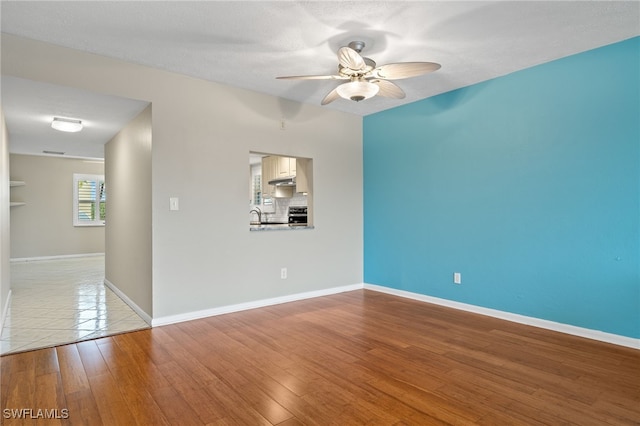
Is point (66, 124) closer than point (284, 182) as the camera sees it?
Yes

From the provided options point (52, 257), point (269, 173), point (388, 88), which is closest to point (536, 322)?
point (388, 88)

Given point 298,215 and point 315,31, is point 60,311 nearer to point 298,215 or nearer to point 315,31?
point 298,215

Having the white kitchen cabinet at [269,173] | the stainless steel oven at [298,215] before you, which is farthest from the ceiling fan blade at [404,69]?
the white kitchen cabinet at [269,173]

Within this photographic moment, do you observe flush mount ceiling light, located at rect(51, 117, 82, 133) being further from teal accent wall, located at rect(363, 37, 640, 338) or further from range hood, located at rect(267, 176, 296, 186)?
teal accent wall, located at rect(363, 37, 640, 338)

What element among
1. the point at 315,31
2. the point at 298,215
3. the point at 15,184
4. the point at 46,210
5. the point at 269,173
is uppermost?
the point at 315,31

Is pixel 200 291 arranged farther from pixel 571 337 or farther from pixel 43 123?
pixel 571 337

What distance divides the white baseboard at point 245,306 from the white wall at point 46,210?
652 cm

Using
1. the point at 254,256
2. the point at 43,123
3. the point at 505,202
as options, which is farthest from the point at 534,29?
the point at 43,123

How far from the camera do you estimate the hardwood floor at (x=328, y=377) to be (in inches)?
75.3

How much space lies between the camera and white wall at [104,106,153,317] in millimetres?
3566

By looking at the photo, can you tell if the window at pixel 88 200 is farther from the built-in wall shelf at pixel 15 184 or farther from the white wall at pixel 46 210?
the built-in wall shelf at pixel 15 184

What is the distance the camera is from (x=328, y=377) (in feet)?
7.68

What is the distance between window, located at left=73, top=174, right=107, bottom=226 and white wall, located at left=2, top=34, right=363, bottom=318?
19.5 feet

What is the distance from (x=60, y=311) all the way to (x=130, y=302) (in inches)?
27.6
